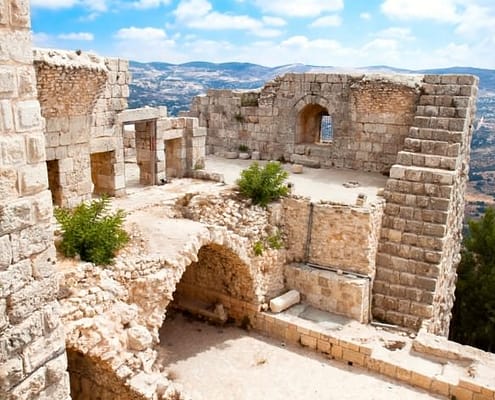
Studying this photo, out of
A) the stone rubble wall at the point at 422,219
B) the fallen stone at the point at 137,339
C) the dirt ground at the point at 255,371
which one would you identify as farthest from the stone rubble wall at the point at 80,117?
the stone rubble wall at the point at 422,219

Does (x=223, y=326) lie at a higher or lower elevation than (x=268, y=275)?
lower

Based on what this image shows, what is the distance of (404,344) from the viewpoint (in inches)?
450

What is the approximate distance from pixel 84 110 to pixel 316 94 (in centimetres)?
825

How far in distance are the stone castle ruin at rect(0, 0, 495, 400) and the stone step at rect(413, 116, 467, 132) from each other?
0.14 feet

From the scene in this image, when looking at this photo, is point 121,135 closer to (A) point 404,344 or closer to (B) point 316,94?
(B) point 316,94

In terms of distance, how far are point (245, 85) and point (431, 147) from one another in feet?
175

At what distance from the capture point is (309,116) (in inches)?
695

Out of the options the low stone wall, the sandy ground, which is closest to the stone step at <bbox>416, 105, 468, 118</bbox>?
the sandy ground

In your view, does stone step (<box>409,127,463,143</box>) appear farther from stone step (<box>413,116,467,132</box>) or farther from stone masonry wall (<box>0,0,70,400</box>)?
→ stone masonry wall (<box>0,0,70,400</box>)

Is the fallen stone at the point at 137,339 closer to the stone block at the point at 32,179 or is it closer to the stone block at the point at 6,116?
the stone block at the point at 32,179

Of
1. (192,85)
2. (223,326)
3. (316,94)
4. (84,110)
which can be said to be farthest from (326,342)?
(192,85)

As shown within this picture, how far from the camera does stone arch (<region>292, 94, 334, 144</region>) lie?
16281 mm

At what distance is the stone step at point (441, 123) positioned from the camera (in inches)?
525

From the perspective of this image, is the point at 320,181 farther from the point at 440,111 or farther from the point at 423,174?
the point at 440,111
